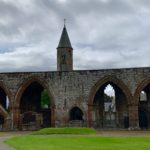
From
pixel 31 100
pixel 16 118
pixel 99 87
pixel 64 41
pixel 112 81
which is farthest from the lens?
pixel 64 41

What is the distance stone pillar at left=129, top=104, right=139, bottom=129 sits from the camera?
3284 cm

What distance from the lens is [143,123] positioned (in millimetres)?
37625

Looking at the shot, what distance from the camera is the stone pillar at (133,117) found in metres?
32.8

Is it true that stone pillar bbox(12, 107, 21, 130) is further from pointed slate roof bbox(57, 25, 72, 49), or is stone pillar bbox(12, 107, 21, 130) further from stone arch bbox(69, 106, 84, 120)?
pointed slate roof bbox(57, 25, 72, 49)

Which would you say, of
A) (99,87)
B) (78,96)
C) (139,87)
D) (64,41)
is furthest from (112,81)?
(64,41)

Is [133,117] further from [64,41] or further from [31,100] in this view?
[64,41]

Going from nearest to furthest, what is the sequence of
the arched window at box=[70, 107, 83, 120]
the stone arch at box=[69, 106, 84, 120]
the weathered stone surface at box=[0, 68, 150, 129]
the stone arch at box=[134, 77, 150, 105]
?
the stone arch at box=[134, 77, 150, 105] → the weathered stone surface at box=[0, 68, 150, 129] → the stone arch at box=[69, 106, 84, 120] → the arched window at box=[70, 107, 83, 120]

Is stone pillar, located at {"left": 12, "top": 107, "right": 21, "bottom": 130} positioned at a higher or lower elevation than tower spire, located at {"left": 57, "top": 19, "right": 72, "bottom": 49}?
lower

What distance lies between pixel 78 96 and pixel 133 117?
5796 mm

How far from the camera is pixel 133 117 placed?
32.9 m

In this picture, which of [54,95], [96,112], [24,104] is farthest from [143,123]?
[24,104]

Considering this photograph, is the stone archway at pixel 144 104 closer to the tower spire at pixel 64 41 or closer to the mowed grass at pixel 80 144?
the tower spire at pixel 64 41

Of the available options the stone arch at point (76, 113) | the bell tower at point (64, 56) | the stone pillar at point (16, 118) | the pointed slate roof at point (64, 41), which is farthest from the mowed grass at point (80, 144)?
the pointed slate roof at point (64, 41)

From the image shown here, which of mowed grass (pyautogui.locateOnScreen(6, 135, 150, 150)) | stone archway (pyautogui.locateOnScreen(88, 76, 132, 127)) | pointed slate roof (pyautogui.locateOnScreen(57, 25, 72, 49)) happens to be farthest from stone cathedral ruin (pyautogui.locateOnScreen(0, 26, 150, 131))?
mowed grass (pyautogui.locateOnScreen(6, 135, 150, 150))
